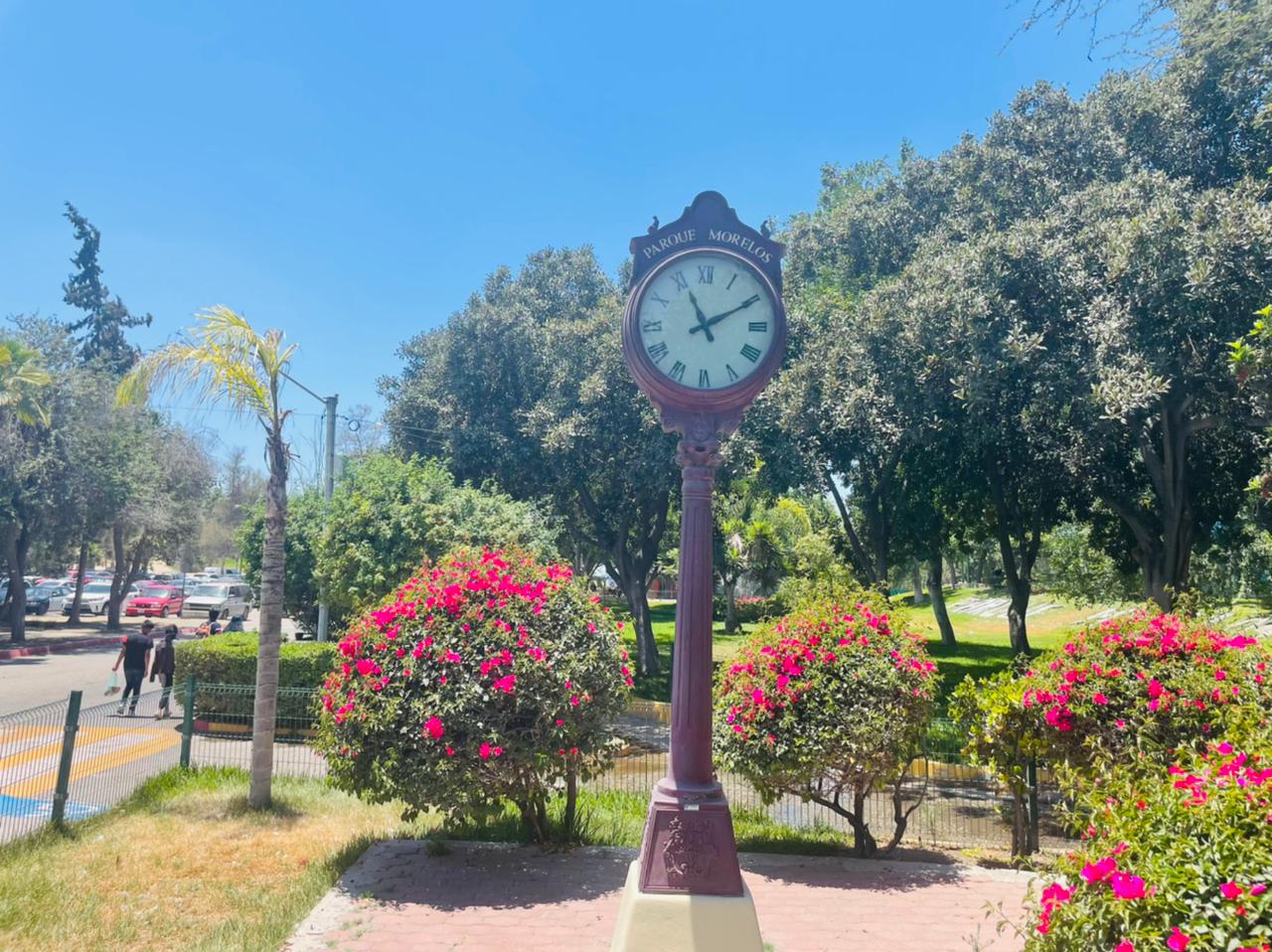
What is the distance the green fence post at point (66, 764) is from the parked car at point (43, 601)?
3804cm

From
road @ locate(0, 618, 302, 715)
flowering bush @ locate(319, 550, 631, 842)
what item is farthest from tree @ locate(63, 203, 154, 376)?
flowering bush @ locate(319, 550, 631, 842)

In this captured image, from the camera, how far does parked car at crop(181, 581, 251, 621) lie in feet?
136

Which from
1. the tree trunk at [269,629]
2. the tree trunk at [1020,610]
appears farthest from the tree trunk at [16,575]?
the tree trunk at [1020,610]

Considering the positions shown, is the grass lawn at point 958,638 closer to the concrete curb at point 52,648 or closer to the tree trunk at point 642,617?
the tree trunk at point 642,617

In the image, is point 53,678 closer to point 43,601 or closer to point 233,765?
point 233,765

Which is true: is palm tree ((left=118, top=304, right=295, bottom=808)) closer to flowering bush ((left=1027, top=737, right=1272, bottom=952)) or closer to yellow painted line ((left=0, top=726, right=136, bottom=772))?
yellow painted line ((left=0, top=726, right=136, bottom=772))

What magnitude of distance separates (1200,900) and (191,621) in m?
42.9

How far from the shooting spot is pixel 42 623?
35594 mm

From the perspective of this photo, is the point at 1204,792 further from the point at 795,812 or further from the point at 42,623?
the point at 42,623

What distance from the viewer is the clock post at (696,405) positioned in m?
4.80

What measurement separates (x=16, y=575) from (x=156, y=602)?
13993 mm

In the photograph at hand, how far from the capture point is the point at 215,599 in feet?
144

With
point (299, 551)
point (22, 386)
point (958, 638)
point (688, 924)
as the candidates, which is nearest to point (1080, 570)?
point (958, 638)

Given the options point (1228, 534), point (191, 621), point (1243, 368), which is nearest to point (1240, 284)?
point (1243, 368)
